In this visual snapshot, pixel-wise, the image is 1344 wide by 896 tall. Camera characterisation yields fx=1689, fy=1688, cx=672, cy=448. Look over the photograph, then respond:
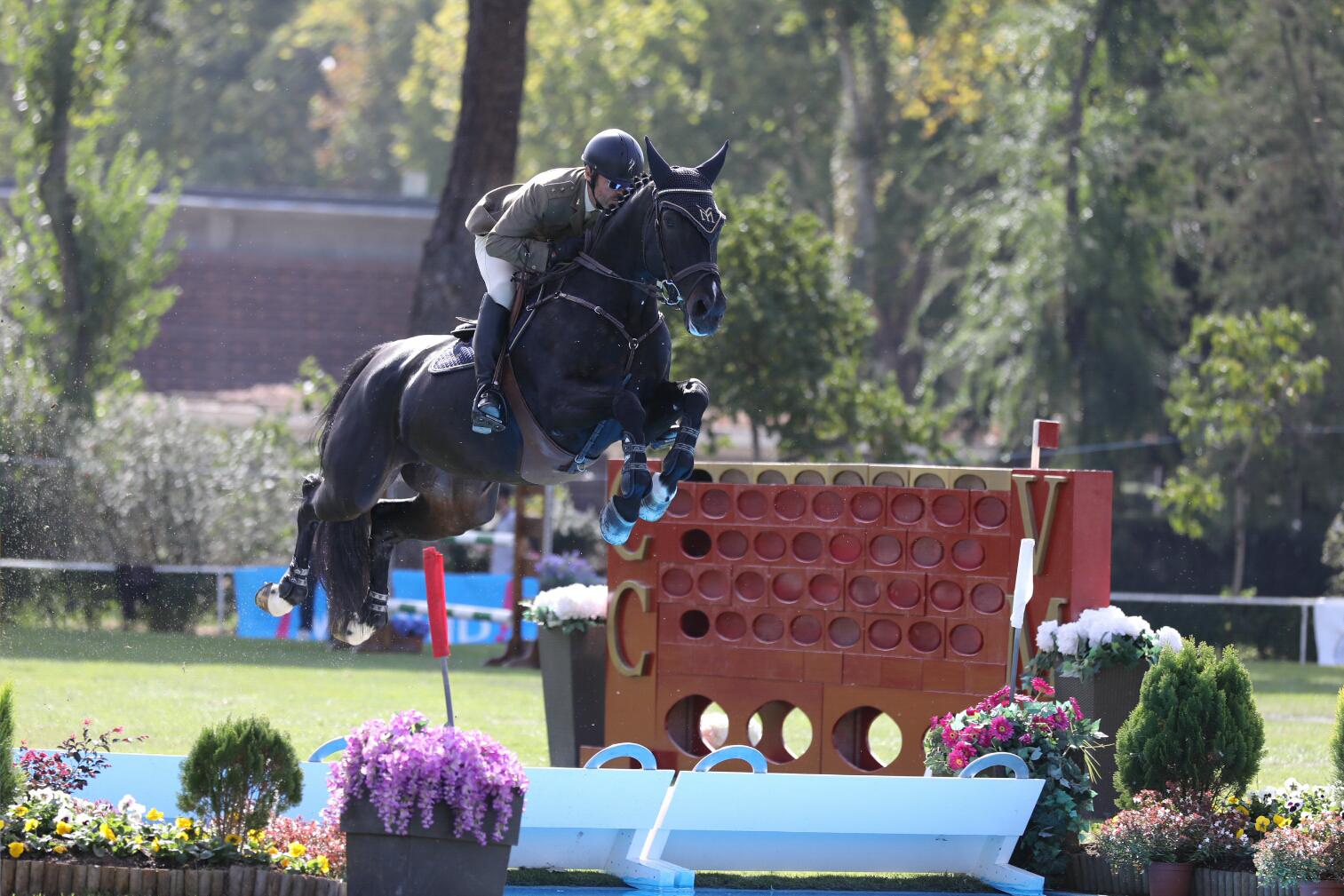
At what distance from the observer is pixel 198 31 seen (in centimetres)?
4753

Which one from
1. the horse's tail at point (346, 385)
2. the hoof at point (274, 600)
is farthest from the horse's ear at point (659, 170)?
the hoof at point (274, 600)

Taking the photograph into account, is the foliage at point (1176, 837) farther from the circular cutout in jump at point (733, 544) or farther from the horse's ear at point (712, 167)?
the horse's ear at point (712, 167)

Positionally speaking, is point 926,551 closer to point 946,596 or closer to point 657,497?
point 946,596

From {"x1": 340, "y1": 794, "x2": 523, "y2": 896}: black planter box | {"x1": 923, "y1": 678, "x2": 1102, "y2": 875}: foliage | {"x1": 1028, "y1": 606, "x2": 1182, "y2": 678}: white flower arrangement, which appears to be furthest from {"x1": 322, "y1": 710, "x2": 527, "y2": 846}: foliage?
{"x1": 1028, "y1": 606, "x2": 1182, "y2": 678}: white flower arrangement

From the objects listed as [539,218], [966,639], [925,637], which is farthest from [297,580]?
[966,639]

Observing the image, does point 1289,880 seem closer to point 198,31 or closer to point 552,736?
point 552,736

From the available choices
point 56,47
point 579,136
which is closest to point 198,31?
point 579,136

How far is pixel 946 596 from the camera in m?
7.76

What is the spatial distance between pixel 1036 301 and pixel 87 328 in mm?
12540

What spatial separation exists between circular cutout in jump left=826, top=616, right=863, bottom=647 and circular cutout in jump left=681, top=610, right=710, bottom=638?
657mm

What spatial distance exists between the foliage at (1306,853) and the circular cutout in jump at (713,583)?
300 centimetres

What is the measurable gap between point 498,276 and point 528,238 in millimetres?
260

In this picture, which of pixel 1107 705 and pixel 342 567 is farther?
pixel 1107 705

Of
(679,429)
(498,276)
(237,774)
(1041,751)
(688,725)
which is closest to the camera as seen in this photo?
(237,774)
